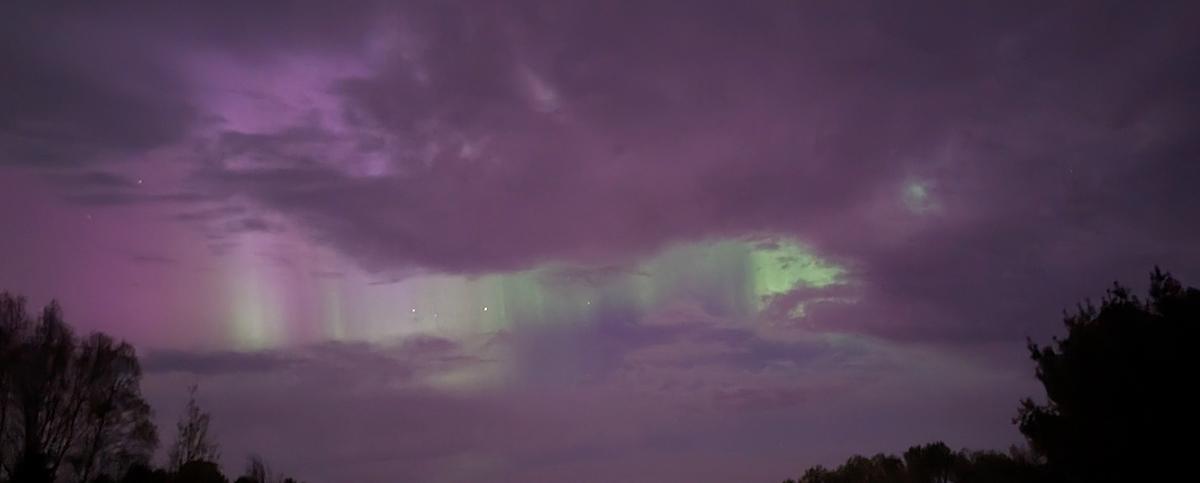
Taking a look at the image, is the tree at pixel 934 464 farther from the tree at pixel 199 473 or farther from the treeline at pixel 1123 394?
the tree at pixel 199 473

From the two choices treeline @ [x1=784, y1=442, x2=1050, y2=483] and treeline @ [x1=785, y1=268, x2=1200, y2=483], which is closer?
treeline @ [x1=785, y1=268, x2=1200, y2=483]

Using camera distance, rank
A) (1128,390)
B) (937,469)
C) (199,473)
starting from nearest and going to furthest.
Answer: (1128,390) → (199,473) → (937,469)

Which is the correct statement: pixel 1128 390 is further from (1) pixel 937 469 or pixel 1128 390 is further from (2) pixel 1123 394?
(1) pixel 937 469

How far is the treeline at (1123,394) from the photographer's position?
36281 millimetres

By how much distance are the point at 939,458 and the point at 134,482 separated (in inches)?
3109

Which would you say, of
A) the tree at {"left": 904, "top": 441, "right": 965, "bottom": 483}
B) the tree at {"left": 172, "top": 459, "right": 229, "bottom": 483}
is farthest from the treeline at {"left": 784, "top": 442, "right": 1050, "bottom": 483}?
the tree at {"left": 172, "top": 459, "right": 229, "bottom": 483}

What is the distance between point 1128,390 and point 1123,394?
267 mm

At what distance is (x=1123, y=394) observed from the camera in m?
38.4

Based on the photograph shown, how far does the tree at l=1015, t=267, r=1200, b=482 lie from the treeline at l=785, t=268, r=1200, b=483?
0.04 metres

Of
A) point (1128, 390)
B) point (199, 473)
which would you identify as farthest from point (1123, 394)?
point (199, 473)

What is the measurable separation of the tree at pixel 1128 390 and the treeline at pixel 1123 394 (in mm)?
38

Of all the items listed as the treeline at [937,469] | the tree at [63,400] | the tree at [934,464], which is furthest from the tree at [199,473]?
the tree at [934,464]

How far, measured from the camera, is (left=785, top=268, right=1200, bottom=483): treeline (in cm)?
3628

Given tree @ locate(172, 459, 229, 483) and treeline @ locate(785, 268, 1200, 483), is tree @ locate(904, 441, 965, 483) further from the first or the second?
tree @ locate(172, 459, 229, 483)
